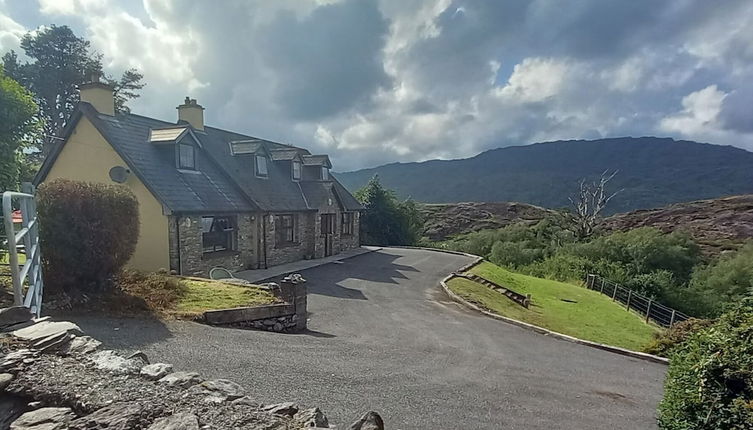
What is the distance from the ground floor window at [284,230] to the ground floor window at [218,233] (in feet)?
10.0

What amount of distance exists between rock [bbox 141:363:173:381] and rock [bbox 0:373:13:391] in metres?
1.00

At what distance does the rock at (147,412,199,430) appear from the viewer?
3041mm

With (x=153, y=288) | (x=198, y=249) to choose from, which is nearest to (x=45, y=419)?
(x=153, y=288)

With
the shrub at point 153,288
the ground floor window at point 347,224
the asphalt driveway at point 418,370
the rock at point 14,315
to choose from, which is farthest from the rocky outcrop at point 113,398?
the ground floor window at point 347,224

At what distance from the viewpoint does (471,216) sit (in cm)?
5841

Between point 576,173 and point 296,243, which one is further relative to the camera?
point 576,173

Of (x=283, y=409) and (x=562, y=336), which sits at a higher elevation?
(x=283, y=409)

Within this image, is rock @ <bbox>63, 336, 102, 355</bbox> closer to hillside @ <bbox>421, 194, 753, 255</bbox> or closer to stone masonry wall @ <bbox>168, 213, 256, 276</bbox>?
stone masonry wall @ <bbox>168, 213, 256, 276</bbox>

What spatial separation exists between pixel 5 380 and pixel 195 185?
13985 millimetres

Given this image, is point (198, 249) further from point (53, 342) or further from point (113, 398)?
point (113, 398)

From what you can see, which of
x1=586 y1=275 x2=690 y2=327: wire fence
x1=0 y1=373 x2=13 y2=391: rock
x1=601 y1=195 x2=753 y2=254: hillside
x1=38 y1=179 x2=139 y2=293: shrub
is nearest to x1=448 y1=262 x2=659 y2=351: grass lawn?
x1=586 y1=275 x2=690 y2=327: wire fence

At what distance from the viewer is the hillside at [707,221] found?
30.8 meters

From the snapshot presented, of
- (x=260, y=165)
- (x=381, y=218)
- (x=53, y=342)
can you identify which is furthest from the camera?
(x=381, y=218)

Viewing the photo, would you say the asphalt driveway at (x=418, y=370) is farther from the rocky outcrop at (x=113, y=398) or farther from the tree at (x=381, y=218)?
the tree at (x=381, y=218)
